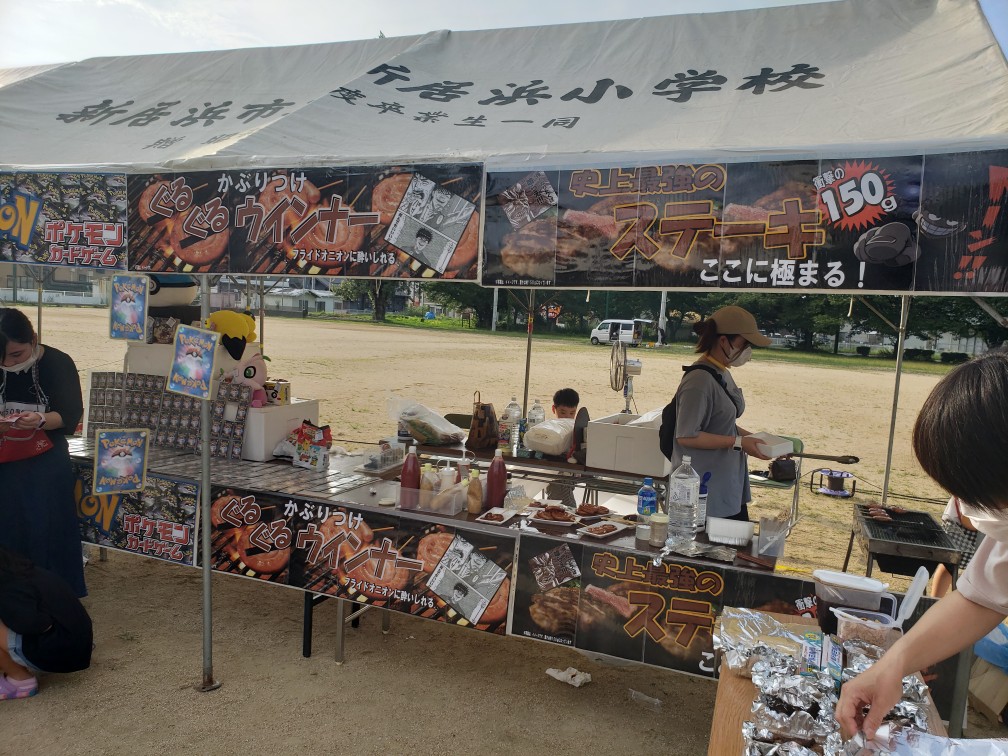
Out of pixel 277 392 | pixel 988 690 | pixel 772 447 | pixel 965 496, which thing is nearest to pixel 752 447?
pixel 772 447

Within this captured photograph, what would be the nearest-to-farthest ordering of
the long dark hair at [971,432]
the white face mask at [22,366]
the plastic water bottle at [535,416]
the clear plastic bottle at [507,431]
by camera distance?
the long dark hair at [971,432] < the white face mask at [22,366] < the clear plastic bottle at [507,431] < the plastic water bottle at [535,416]

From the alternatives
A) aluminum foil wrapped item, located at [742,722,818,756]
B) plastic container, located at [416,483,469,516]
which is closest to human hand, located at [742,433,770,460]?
plastic container, located at [416,483,469,516]

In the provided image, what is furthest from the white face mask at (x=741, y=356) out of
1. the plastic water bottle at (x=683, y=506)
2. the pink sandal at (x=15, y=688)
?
the pink sandal at (x=15, y=688)

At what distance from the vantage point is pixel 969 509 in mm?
1091

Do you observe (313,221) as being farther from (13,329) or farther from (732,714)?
(732,714)

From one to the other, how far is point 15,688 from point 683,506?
3.17 m

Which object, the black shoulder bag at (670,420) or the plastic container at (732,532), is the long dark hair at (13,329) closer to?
the black shoulder bag at (670,420)

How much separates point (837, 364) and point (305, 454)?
82.8ft

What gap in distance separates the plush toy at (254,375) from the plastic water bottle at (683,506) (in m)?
2.74

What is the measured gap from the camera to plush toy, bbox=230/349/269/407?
438 cm

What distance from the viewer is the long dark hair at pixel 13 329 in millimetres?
3396

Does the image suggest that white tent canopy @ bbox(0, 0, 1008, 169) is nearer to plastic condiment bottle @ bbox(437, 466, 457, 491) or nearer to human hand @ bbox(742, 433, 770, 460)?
human hand @ bbox(742, 433, 770, 460)

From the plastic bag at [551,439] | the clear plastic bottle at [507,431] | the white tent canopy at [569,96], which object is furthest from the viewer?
the clear plastic bottle at [507,431]

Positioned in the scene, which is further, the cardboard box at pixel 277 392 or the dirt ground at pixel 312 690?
the cardboard box at pixel 277 392
